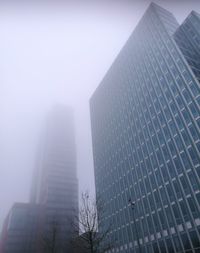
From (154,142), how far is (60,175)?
279 feet

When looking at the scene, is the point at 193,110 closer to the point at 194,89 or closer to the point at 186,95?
the point at 186,95

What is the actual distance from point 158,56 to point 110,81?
29947mm

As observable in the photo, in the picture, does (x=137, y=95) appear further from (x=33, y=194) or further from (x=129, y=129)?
(x=33, y=194)

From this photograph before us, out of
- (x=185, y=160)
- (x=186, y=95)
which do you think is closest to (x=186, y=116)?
(x=186, y=95)

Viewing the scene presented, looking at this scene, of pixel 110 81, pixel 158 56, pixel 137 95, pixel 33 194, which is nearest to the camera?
pixel 158 56

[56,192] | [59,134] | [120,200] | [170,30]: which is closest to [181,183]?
[120,200]

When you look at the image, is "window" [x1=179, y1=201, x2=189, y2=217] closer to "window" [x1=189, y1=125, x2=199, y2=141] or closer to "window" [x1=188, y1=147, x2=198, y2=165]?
"window" [x1=188, y1=147, x2=198, y2=165]

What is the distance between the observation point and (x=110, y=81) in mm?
89688

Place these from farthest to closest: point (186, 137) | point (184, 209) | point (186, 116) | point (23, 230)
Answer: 1. point (23, 230)
2. point (186, 116)
3. point (186, 137)
4. point (184, 209)

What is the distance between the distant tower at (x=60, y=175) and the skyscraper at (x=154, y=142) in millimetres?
31732

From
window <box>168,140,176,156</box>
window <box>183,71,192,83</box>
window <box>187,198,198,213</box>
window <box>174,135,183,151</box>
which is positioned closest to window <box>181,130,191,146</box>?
window <box>174,135,183,151</box>

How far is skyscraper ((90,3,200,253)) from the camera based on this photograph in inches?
1719

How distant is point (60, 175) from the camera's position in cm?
12825

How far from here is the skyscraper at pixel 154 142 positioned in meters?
43.7
